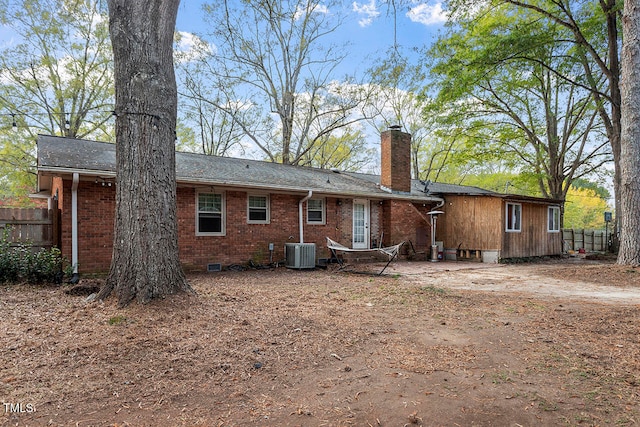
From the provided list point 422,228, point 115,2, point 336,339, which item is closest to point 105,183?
point 115,2

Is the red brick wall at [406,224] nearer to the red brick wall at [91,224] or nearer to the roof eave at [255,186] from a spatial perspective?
the roof eave at [255,186]

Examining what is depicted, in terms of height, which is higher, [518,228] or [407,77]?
[407,77]

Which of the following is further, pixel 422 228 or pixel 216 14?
pixel 216 14

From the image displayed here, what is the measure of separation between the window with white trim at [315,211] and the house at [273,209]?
32 mm

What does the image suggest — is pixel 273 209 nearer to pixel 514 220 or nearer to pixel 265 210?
pixel 265 210

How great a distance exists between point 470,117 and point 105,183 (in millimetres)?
17287

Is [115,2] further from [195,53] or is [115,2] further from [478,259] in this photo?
[195,53]

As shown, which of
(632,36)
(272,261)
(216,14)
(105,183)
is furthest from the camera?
(216,14)

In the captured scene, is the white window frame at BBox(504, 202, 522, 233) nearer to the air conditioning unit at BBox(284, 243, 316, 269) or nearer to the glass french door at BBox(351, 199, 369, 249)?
the glass french door at BBox(351, 199, 369, 249)

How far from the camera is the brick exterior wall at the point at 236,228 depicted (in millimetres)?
8047

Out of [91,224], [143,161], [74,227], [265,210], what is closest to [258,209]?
[265,210]

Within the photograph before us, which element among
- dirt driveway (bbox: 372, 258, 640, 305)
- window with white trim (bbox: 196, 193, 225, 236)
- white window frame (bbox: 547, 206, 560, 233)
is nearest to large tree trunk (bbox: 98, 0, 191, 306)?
window with white trim (bbox: 196, 193, 225, 236)

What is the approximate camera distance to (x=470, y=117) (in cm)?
1922

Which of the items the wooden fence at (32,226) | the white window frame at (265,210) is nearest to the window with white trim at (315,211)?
the white window frame at (265,210)
